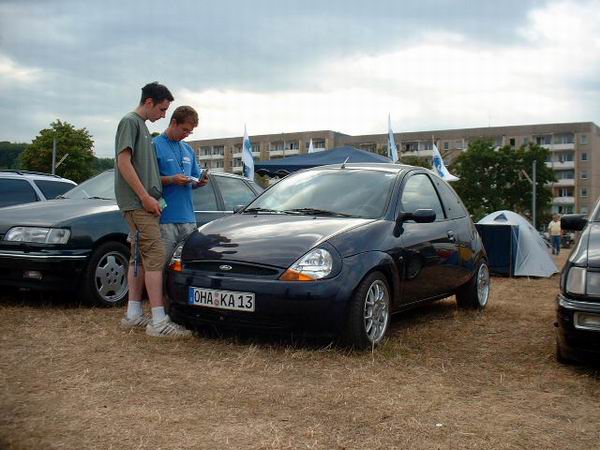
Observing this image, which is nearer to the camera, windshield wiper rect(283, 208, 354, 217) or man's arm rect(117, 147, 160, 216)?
man's arm rect(117, 147, 160, 216)

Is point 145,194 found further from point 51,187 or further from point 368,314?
point 51,187

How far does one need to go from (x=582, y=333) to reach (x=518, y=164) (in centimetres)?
5596

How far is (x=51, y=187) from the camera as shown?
27.8 feet

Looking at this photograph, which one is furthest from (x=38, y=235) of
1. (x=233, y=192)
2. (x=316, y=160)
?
(x=316, y=160)

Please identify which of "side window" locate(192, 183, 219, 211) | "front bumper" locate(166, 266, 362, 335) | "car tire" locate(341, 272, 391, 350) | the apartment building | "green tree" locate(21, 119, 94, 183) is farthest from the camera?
the apartment building

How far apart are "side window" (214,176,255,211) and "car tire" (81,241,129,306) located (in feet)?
4.68

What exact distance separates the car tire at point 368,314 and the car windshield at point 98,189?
326cm

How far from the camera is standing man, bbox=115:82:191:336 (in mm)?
4781

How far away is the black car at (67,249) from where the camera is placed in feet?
18.7

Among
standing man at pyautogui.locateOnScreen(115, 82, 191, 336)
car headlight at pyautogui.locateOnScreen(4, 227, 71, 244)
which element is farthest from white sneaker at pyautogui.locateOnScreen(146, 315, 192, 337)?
car headlight at pyautogui.locateOnScreen(4, 227, 71, 244)

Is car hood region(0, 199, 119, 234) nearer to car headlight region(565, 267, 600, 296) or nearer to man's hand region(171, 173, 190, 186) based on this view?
man's hand region(171, 173, 190, 186)

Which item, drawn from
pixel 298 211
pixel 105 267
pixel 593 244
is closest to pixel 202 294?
pixel 298 211

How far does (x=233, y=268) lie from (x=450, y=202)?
2.81 metres

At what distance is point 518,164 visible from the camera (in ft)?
186
